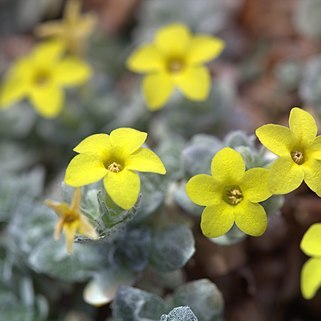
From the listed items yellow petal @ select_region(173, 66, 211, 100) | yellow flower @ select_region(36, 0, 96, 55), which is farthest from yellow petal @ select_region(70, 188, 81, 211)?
yellow flower @ select_region(36, 0, 96, 55)

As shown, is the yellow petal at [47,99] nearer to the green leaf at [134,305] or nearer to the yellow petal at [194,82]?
the yellow petal at [194,82]

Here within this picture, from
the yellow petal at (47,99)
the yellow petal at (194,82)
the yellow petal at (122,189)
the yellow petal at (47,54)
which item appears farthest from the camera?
the yellow petal at (47,54)

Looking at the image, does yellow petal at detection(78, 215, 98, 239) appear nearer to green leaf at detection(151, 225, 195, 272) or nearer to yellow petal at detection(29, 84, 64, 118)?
green leaf at detection(151, 225, 195, 272)

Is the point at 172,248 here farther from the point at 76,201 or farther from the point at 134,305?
the point at 76,201

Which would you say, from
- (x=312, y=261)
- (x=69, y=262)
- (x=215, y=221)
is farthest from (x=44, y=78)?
(x=312, y=261)

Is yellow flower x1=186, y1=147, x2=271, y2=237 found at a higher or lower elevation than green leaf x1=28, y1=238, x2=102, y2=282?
higher

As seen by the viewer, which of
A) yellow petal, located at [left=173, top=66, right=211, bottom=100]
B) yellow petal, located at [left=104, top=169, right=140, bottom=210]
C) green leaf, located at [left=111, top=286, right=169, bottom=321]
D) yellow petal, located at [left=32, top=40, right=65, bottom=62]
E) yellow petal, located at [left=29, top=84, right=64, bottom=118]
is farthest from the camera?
yellow petal, located at [left=32, top=40, right=65, bottom=62]

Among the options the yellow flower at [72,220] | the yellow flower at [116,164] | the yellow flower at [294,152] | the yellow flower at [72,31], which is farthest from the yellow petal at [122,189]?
the yellow flower at [72,31]
